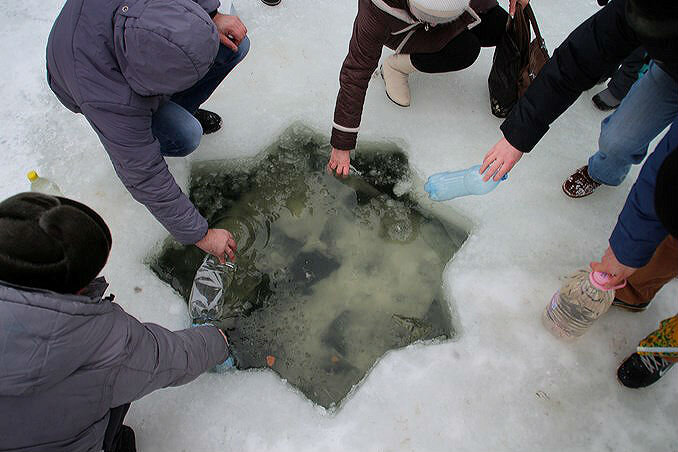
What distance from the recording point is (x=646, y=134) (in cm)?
190

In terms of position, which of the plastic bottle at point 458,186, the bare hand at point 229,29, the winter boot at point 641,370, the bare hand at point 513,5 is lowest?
the winter boot at point 641,370

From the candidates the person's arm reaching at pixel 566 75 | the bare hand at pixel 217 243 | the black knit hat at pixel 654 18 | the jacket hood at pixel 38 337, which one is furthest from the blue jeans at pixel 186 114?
the black knit hat at pixel 654 18

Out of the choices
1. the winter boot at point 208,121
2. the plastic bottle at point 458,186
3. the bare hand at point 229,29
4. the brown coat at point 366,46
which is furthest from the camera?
the winter boot at point 208,121

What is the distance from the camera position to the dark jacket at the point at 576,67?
58.2 inches

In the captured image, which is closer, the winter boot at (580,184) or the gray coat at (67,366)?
the gray coat at (67,366)

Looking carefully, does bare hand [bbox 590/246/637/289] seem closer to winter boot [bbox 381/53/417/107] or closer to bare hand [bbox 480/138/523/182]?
bare hand [bbox 480/138/523/182]

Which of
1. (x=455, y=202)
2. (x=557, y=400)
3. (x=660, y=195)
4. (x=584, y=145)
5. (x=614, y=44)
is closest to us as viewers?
(x=660, y=195)

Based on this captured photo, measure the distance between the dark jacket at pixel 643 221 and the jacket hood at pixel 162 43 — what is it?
1.37m

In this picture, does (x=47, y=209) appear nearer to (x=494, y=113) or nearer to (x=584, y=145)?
(x=494, y=113)

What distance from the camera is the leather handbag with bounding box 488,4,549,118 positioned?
2.27 meters

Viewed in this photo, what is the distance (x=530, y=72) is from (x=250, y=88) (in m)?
1.48

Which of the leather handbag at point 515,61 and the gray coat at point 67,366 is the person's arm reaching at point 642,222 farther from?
the gray coat at point 67,366

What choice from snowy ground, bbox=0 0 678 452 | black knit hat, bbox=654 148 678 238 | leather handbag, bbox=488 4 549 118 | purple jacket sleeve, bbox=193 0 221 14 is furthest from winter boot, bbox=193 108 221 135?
black knit hat, bbox=654 148 678 238

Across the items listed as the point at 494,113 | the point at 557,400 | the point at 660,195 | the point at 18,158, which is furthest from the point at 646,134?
the point at 18,158
